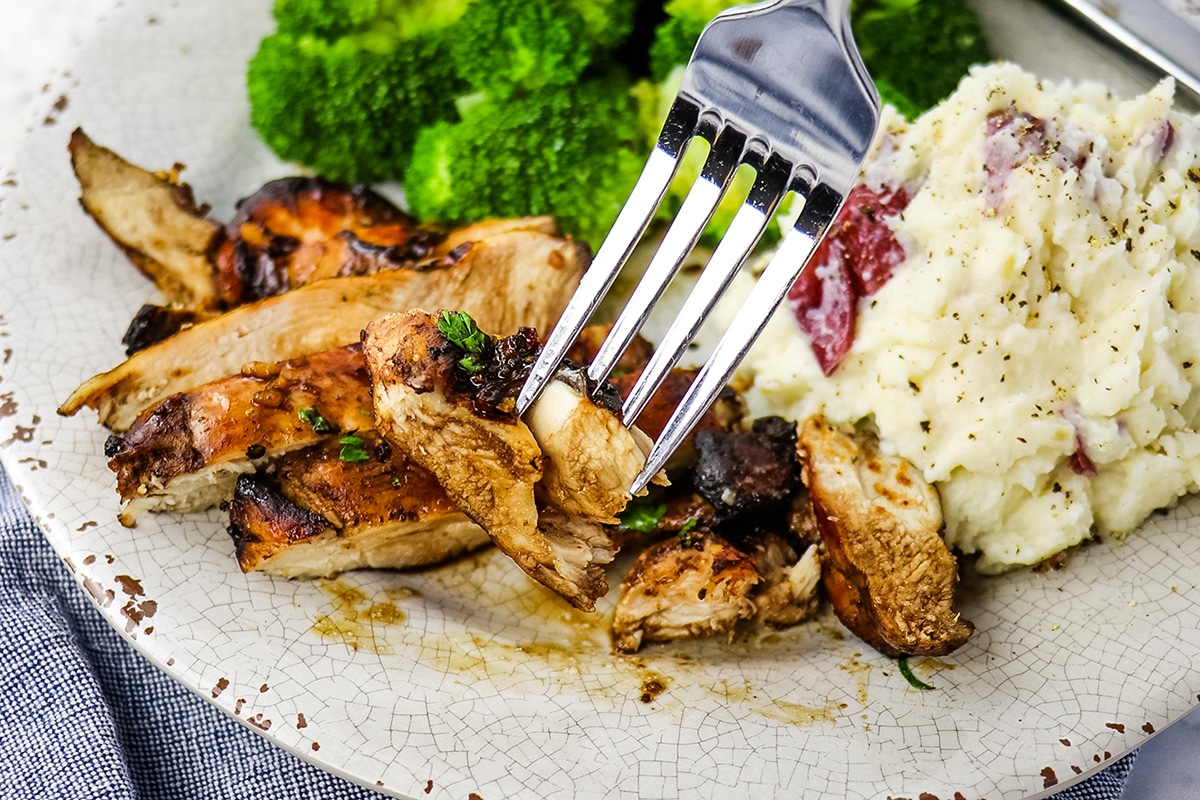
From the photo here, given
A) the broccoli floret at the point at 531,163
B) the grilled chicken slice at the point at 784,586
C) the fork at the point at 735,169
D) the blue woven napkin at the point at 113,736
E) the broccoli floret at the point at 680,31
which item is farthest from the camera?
the broccoli floret at the point at 680,31

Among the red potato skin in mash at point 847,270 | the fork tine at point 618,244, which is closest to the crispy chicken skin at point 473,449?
the fork tine at point 618,244

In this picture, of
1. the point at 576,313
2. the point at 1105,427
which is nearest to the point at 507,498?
the point at 576,313

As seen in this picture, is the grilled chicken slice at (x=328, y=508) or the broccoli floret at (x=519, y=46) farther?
the broccoli floret at (x=519, y=46)

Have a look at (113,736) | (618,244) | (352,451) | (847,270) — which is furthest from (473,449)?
(847,270)

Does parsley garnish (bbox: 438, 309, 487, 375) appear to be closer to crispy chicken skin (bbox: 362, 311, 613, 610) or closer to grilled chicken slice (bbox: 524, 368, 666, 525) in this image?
crispy chicken skin (bbox: 362, 311, 613, 610)

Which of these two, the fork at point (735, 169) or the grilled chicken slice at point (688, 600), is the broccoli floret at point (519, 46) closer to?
the fork at point (735, 169)

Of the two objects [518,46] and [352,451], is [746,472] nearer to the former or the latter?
[352,451]

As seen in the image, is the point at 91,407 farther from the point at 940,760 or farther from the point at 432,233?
the point at 940,760
